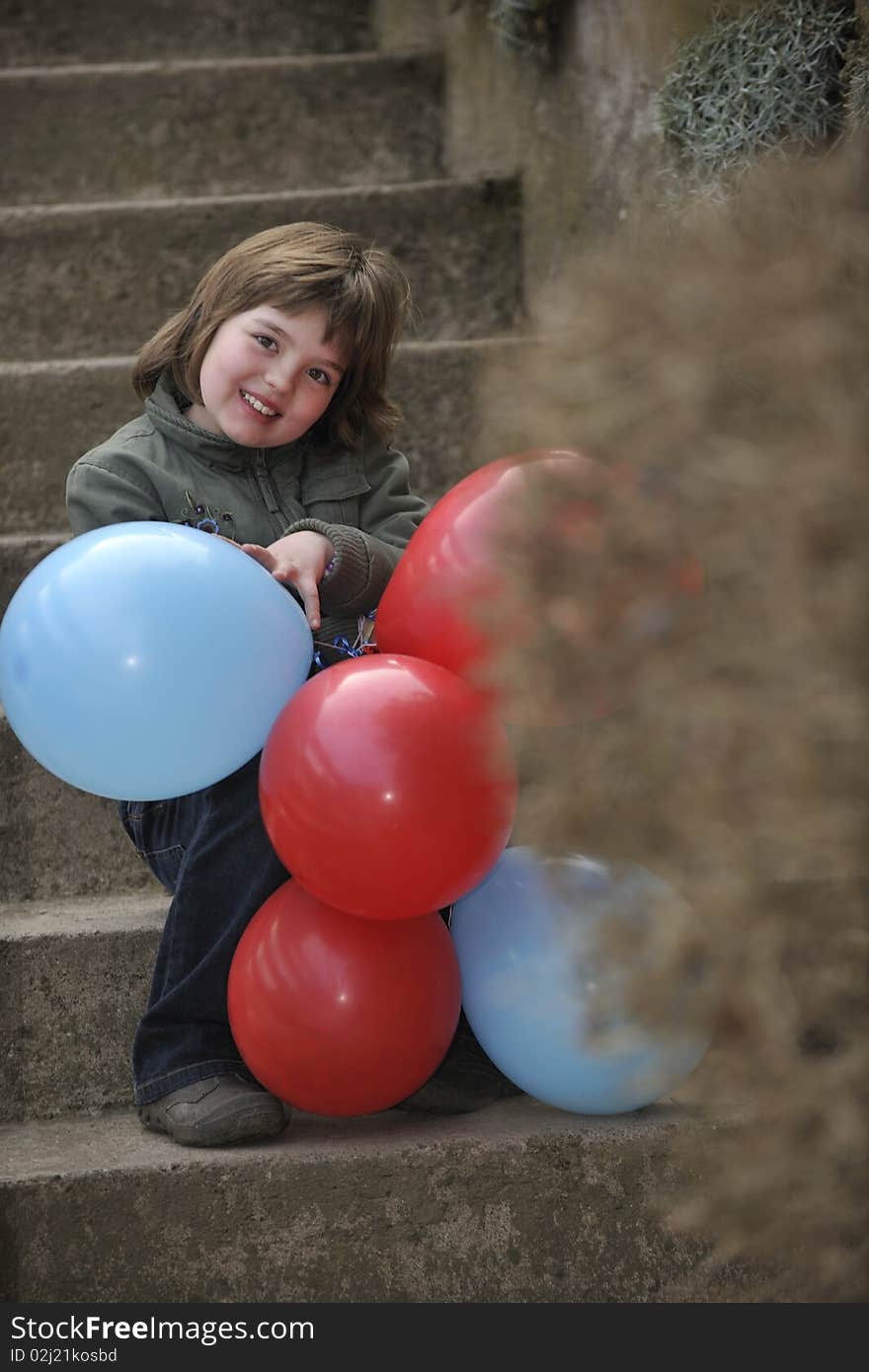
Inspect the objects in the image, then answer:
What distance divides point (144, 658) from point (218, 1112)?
0.42 metres

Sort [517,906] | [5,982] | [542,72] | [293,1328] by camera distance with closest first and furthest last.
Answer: [293,1328] < [517,906] < [5,982] < [542,72]

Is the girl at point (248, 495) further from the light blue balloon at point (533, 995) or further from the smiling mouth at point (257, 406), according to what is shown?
the light blue balloon at point (533, 995)

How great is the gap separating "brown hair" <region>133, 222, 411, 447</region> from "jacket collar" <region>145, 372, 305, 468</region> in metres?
0.04

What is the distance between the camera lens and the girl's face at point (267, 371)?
60.0 inches

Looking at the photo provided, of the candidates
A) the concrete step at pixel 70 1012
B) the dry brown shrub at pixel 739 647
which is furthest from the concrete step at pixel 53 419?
the dry brown shrub at pixel 739 647

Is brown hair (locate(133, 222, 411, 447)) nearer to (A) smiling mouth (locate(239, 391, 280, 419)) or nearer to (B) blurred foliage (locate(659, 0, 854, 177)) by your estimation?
(A) smiling mouth (locate(239, 391, 280, 419))

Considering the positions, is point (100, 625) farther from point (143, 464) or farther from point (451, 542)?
point (143, 464)

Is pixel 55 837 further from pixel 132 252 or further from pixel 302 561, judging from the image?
pixel 132 252

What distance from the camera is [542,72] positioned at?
2301 millimetres

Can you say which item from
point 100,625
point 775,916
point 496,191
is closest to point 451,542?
point 100,625

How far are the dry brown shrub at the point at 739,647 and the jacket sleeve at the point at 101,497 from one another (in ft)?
2.80

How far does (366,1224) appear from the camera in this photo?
119 cm

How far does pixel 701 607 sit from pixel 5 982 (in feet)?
3.36

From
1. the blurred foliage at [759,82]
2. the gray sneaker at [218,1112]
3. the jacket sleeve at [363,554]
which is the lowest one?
the gray sneaker at [218,1112]
